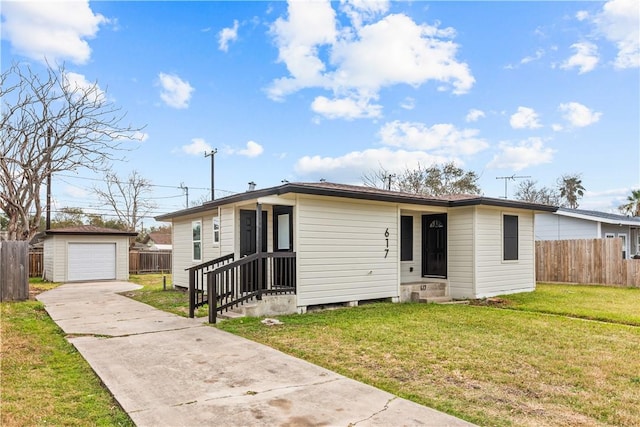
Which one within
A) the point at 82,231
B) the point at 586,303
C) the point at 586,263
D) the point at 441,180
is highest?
the point at 441,180

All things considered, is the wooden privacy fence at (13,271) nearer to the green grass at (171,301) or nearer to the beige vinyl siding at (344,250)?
the green grass at (171,301)

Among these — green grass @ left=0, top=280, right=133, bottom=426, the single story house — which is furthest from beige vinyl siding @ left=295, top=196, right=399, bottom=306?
green grass @ left=0, top=280, right=133, bottom=426

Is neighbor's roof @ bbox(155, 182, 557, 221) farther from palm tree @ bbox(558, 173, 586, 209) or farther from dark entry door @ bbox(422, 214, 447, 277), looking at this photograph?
palm tree @ bbox(558, 173, 586, 209)

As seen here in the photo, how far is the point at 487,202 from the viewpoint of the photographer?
32.9 feet

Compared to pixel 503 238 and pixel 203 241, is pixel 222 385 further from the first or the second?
pixel 503 238

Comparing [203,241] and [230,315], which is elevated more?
[203,241]

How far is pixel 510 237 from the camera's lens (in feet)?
36.7

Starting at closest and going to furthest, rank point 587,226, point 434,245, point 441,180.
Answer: point 434,245 → point 587,226 → point 441,180

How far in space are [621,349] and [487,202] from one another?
5.12 m

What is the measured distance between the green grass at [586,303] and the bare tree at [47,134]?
1192 cm

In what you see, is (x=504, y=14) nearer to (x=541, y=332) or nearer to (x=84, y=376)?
(x=541, y=332)

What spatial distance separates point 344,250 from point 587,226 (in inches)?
543

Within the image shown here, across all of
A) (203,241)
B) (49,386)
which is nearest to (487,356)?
(49,386)

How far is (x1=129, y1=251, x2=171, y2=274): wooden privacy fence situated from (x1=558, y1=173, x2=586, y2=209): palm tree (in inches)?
1199
